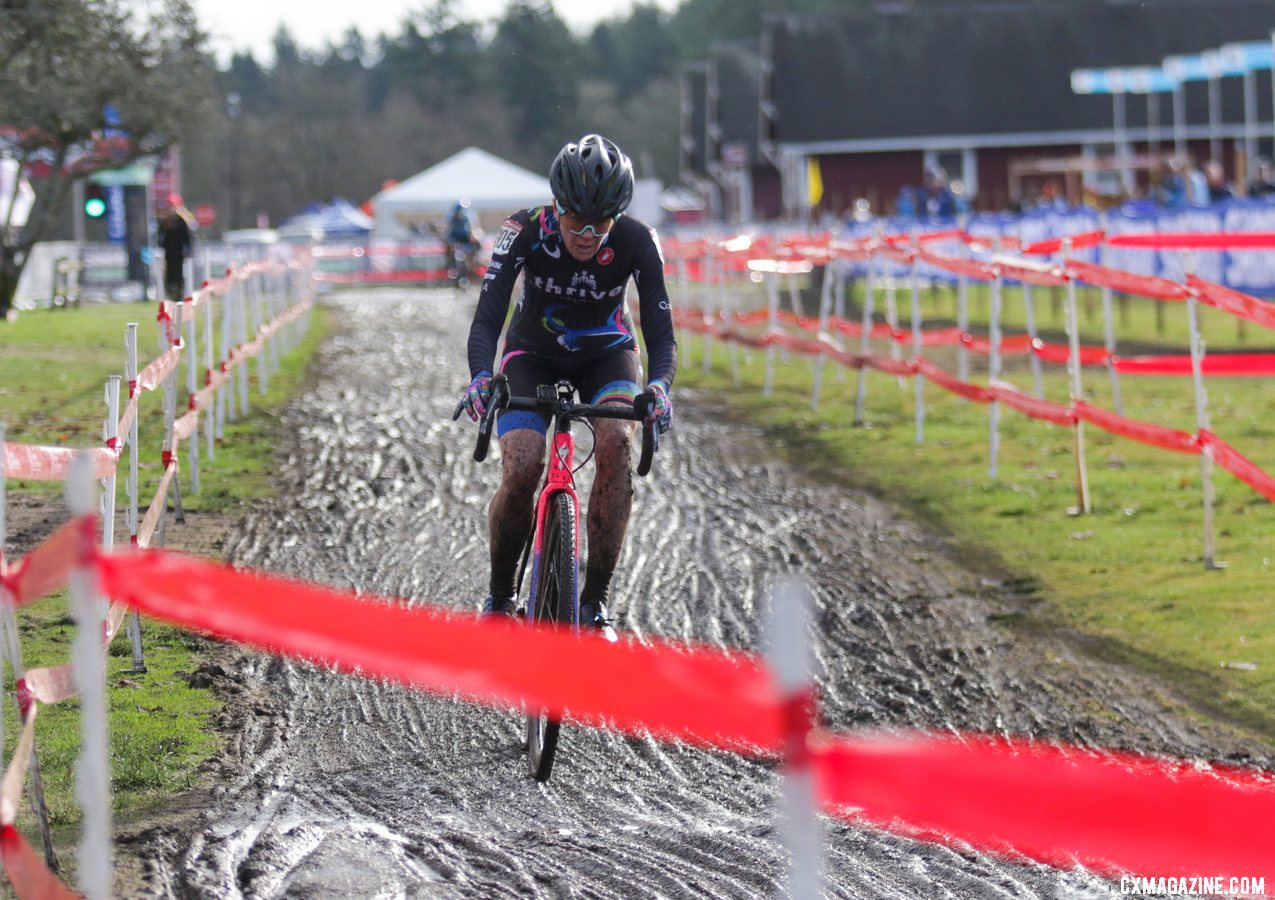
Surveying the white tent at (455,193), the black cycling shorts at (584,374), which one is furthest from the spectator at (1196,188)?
the white tent at (455,193)

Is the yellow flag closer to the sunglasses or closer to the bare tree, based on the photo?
the bare tree

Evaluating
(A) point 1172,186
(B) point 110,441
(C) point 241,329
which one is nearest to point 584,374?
(B) point 110,441

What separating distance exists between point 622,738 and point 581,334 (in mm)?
1598

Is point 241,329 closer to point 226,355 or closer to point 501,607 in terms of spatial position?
point 226,355

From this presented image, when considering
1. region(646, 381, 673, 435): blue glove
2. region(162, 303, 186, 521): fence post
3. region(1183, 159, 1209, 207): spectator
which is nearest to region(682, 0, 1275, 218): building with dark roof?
region(1183, 159, 1209, 207): spectator

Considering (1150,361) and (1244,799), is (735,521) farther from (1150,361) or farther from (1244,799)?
(1244,799)

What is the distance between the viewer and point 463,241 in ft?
118

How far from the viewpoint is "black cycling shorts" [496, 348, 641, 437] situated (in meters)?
6.12

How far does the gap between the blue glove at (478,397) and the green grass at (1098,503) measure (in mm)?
3411

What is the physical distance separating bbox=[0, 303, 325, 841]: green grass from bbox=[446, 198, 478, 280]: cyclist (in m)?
11.3

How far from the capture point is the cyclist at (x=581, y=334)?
19.2 feet

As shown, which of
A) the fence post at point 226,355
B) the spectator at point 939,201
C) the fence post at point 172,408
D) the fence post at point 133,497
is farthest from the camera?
the spectator at point 939,201

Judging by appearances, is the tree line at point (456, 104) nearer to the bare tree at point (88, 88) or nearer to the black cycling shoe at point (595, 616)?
the bare tree at point (88, 88)

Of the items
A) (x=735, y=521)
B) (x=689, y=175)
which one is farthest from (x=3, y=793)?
(x=689, y=175)
